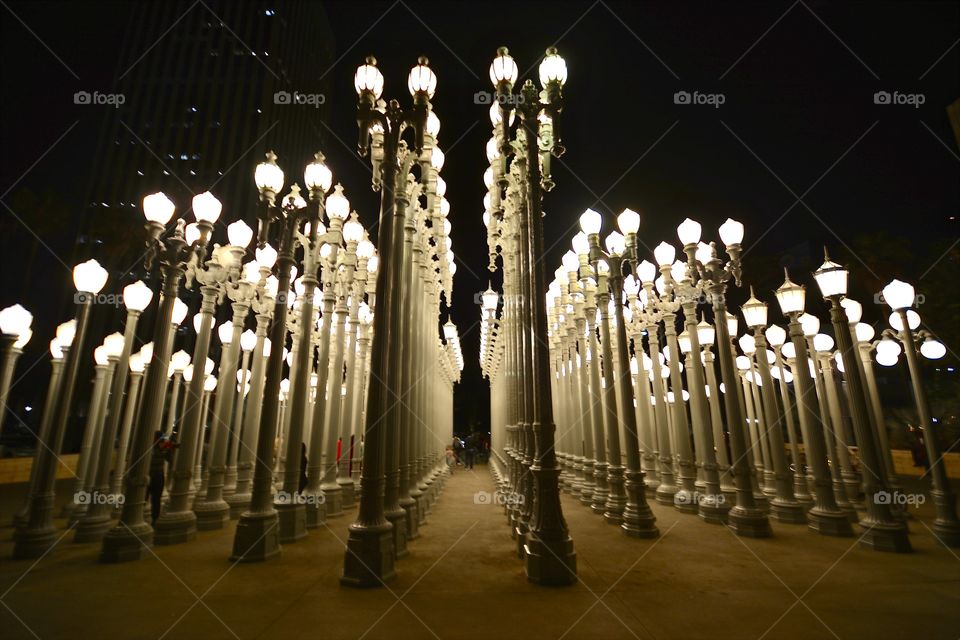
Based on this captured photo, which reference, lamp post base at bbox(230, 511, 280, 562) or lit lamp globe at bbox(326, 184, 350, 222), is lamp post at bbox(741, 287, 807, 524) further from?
lit lamp globe at bbox(326, 184, 350, 222)

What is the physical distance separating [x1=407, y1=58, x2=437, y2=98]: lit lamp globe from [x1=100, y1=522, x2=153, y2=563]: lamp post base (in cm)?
870

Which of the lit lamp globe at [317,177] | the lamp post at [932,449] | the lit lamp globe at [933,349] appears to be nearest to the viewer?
the lamp post at [932,449]

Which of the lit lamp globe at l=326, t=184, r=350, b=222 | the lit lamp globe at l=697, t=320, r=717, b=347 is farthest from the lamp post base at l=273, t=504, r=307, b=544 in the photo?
the lit lamp globe at l=697, t=320, r=717, b=347

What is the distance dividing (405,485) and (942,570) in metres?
8.49

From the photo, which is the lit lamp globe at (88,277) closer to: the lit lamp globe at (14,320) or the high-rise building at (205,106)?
the lit lamp globe at (14,320)

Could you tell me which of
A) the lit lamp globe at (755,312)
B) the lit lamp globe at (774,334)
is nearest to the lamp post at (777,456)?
the lit lamp globe at (755,312)

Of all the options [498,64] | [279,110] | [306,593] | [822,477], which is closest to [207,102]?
[279,110]

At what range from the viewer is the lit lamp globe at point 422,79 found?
293 inches

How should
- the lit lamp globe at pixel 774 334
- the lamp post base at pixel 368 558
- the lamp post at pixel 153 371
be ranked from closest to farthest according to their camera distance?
the lamp post base at pixel 368 558, the lamp post at pixel 153 371, the lit lamp globe at pixel 774 334

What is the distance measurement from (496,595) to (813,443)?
8.54 meters

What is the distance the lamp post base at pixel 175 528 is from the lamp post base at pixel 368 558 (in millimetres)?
4445

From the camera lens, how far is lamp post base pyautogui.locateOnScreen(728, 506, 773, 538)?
818 centimetres

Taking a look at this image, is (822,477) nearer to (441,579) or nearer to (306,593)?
(441,579)

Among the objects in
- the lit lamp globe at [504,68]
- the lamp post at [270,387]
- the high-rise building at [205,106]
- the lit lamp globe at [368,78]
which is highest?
the high-rise building at [205,106]
